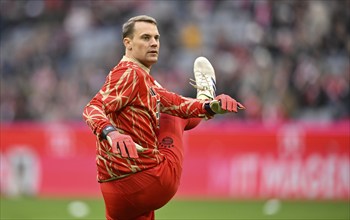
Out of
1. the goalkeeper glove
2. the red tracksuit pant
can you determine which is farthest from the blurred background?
the goalkeeper glove

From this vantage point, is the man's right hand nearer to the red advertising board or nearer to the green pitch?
the green pitch

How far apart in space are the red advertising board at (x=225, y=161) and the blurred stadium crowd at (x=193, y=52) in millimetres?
772

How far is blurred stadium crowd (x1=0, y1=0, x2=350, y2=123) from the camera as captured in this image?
15352 millimetres

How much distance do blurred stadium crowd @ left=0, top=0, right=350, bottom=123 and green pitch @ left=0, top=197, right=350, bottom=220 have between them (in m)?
2.22

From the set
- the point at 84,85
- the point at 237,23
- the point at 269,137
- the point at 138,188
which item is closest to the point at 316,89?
the point at 269,137

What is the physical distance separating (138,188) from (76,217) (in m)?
5.62

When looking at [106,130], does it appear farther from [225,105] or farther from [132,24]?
[132,24]

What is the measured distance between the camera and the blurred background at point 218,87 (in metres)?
14.1

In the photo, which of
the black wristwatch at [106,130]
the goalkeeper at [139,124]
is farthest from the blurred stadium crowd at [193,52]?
the black wristwatch at [106,130]

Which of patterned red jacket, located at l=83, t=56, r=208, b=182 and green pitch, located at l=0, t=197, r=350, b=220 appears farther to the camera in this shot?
green pitch, located at l=0, t=197, r=350, b=220

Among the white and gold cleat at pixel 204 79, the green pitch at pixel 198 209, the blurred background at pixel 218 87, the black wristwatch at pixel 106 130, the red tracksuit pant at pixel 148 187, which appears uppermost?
the blurred background at pixel 218 87

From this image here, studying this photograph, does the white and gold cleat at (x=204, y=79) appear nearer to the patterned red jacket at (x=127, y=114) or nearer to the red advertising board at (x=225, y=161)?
the patterned red jacket at (x=127, y=114)

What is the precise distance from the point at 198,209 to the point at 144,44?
20.9 ft

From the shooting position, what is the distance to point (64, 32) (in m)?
18.6
